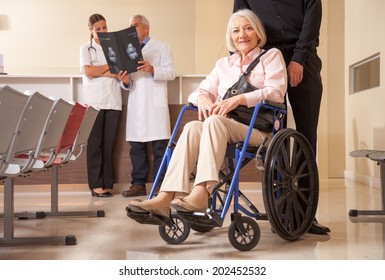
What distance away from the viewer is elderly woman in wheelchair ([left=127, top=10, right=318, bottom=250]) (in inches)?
96.7

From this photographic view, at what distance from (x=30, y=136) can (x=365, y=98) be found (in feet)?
13.0

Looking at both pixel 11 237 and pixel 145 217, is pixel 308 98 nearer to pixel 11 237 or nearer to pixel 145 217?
pixel 145 217

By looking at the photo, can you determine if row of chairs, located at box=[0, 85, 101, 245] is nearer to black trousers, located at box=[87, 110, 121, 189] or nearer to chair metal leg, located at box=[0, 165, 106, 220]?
chair metal leg, located at box=[0, 165, 106, 220]

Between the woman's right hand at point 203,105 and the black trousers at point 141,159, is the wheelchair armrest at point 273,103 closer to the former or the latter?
the woman's right hand at point 203,105

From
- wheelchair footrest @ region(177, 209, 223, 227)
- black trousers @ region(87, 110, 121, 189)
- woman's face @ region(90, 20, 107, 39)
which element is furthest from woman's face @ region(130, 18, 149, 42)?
wheelchair footrest @ region(177, 209, 223, 227)

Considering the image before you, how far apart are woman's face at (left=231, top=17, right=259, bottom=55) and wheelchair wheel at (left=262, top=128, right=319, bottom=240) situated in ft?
1.32

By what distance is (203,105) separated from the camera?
8.96 feet

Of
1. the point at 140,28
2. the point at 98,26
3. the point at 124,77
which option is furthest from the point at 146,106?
the point at 98,26

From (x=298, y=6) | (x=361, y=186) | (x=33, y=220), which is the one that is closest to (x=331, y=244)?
(x=298, y=6)

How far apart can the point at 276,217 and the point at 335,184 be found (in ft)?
12.6

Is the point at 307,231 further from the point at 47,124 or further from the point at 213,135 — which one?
the point at 47,124

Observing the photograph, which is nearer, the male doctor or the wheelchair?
the wheelchair

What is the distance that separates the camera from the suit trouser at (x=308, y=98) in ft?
9.95

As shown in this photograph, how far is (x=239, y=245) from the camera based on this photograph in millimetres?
2539
